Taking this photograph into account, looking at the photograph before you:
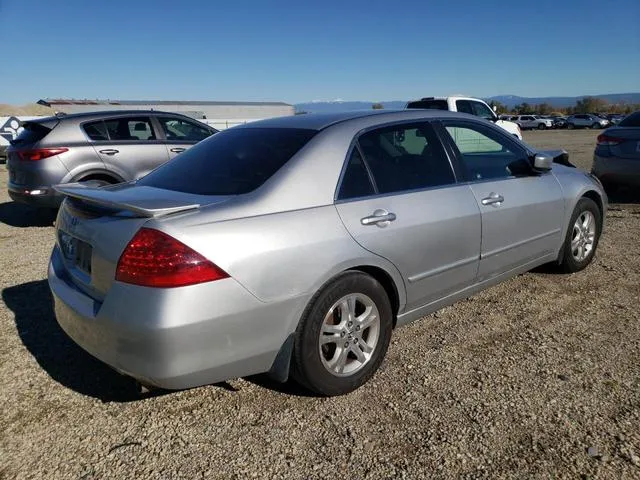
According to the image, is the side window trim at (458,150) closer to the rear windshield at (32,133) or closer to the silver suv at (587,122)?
the rear windshield at (32,133)

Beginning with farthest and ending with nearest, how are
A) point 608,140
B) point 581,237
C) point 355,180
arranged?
point 608,140
point 581,237
point 355,180

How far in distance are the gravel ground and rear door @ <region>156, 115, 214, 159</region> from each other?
425 cm

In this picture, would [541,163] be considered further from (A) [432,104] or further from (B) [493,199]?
(A) [432,104]

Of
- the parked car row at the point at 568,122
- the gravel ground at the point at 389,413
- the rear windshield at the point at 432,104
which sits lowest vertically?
the parked car row at the point at 568,122

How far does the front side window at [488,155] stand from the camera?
367 cm

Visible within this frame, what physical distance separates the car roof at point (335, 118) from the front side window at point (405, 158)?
0.29 ft

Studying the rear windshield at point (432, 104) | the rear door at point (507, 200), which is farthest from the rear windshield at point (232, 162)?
the rear windshield at point (432, 104)

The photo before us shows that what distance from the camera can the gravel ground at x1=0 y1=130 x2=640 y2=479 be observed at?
7.37 feet

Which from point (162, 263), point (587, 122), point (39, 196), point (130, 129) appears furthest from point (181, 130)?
point (587, 122)

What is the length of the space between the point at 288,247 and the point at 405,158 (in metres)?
1.28

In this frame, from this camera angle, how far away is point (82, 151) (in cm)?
679

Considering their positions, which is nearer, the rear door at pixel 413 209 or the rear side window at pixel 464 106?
the rear door at pixel 413 209

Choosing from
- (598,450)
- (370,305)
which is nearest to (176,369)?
(370,305)

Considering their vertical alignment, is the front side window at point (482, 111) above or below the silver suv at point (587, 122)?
above
